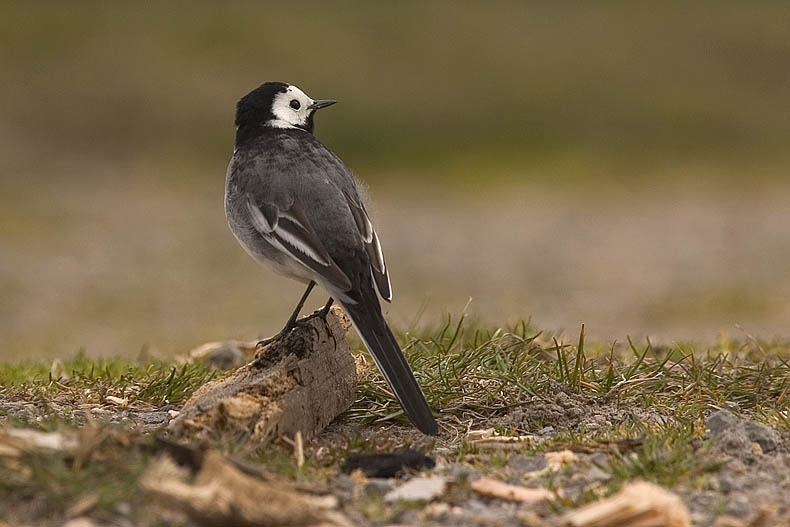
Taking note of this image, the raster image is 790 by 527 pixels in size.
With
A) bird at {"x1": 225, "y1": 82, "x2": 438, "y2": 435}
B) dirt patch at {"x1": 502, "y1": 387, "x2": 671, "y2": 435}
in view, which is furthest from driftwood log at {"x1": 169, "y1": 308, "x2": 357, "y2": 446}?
dirt patch at {"x1": 502, "y1": 387, "x2": 671, "y2": 435}

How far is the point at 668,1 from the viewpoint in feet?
111

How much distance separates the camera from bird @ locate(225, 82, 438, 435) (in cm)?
537

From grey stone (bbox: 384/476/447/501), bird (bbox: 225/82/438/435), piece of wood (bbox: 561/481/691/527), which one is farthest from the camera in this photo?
bird (bbox: 225/82/438/435)

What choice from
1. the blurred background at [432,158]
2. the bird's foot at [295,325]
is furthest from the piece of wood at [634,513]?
the blurred background at [432,158]

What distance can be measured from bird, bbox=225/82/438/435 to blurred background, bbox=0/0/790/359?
495 cm

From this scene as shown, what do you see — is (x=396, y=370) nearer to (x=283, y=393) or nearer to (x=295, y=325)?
(x=283, y=393)

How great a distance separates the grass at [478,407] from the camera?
4223 mm

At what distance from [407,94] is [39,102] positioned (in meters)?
8.17

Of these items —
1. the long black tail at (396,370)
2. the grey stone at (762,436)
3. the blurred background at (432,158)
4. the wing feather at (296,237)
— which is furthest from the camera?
the blurred background at (432,158)

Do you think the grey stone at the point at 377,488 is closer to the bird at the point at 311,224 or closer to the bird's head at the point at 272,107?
the bird at the point at 311,224

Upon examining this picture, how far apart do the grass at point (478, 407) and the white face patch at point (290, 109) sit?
4.90 ft

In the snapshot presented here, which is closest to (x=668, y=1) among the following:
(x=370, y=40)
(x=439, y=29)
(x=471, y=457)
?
(x=439, y=29)

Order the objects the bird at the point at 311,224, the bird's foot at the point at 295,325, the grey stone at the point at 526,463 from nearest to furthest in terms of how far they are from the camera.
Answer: the grey stone at the point at 526,463, the bird at the point at 311,224, the bird's foot at the point at 295,325

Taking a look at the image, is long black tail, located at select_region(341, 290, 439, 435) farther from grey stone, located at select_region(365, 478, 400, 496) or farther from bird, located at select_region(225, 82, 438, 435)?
grey stone, located at select_region(365, 478, 400, 496)
